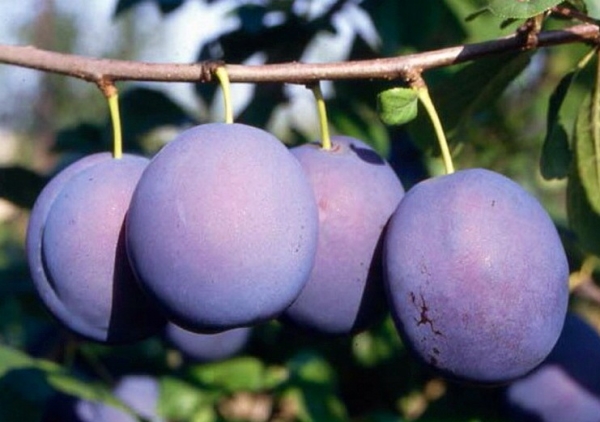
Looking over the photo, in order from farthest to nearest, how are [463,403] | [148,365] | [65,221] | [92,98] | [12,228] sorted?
[92,98]
[12,228]
[148,365]
[463,403]
[65,221]

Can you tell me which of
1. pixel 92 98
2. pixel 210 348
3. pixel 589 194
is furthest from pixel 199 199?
pixel 92 98

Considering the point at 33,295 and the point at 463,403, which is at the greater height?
the point at 33,295

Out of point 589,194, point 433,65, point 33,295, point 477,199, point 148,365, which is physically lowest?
point 148,365

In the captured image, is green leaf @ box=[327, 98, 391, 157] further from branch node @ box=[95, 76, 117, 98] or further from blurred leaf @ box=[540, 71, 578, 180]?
branch node @ box=[95, 76, 117, 98]

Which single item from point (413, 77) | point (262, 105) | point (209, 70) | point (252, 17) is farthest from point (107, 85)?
point (262, 105)

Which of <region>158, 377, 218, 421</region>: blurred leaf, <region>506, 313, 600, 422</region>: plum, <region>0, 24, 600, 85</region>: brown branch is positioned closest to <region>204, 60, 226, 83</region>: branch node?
<region>0, 24, 600, 85</region>: brown branch

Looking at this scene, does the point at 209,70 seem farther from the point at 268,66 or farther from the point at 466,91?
the point at 466,91

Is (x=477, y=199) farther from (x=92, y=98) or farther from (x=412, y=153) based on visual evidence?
(x=92, y=98)

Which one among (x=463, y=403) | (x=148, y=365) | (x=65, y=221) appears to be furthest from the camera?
(x=148, y=365)
